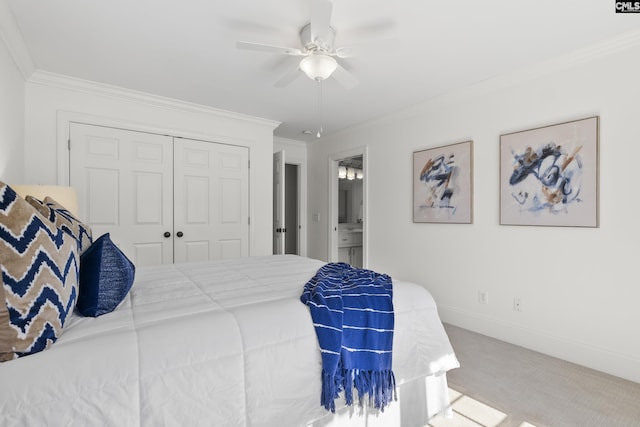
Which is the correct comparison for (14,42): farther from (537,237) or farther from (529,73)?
(537,237)

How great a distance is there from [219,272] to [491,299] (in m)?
2.50

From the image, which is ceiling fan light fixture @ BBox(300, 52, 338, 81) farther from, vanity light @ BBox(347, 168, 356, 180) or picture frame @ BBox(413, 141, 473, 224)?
vanity light @ BBox(347, 168, 356, 180)

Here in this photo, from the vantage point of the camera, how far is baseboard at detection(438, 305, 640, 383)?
2202 mm

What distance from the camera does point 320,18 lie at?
1718mm

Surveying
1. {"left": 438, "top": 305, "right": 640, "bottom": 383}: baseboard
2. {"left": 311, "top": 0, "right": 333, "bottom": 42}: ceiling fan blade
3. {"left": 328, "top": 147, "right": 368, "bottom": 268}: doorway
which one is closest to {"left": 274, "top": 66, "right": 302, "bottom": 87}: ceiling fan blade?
{"left": 311, "top": 0, "right": 333, "bottom": 42}: ceiling fan blade

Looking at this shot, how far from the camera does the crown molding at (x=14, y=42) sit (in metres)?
1.94

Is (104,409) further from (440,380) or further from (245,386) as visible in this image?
(440,380)

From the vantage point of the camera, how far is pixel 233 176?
4.00 meters

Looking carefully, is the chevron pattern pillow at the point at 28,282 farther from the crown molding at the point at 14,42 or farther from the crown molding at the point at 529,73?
the crown molding at the point at 529,73

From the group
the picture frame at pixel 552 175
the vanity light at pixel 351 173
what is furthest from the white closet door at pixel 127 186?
the picture frame at pixel 552 175

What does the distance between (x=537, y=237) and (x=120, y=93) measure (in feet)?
13.7

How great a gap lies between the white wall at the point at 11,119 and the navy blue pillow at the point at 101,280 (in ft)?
5.21

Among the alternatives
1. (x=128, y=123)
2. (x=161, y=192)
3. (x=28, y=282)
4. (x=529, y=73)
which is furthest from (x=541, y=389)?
(x=128, y=123)

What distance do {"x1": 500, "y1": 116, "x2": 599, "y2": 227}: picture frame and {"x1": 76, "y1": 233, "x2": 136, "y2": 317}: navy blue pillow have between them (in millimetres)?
2980
